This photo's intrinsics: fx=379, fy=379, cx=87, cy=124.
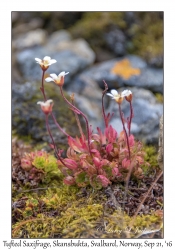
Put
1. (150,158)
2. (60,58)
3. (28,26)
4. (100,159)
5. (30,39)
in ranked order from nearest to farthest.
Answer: (100,159), (150,158), (60,58), (30,39), (28,26)

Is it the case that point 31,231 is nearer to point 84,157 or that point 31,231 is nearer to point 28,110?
point 84,157

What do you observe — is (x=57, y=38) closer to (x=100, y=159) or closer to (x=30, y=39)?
(x=30, y=39)

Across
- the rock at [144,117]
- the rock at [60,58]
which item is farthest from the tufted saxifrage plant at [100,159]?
the rock at [60,58]

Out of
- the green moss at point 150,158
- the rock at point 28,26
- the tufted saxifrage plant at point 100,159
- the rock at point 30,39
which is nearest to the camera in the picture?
the tufted saxifrage plant at point 100,159

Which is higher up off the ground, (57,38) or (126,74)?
(57,38)

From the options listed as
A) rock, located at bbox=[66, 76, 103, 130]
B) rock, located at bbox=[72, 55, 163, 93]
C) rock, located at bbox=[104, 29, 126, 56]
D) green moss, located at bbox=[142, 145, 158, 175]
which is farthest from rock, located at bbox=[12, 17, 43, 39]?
green moss, located at bbox=[142, 145, 158, 175]

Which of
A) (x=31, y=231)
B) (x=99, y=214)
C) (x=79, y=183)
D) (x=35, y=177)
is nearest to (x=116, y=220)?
(x=99, y=214)

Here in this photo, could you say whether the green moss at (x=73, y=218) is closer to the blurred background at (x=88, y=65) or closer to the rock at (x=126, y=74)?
the blurred background at (x=88, y=65)

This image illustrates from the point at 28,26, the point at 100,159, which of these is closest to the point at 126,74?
the point at 28,26

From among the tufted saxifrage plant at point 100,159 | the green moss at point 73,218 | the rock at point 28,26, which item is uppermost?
the rock at point 28,26
